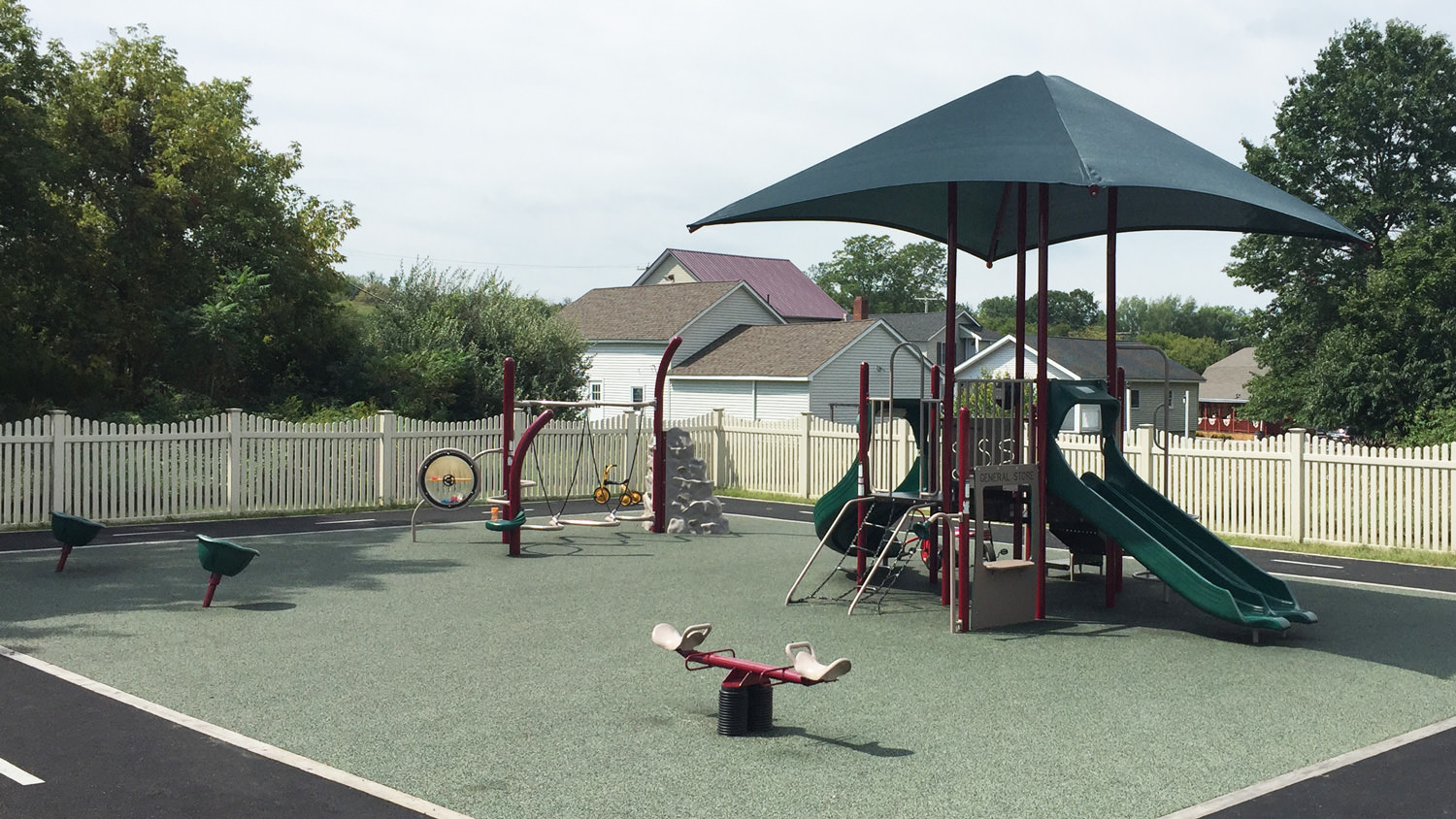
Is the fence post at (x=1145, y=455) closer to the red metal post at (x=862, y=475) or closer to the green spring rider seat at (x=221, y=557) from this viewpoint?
the red metal post at (x=862, y=475)

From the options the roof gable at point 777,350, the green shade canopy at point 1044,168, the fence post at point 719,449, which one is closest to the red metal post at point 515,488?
the green shade canopy at point 1044,168

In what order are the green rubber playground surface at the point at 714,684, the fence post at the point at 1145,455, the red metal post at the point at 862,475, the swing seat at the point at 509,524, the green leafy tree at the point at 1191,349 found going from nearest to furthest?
the green rubber playground surface at the point at 714,684, the red metal post at the point at 862,475, the swing seat at the point at 509,524, the fence post at the point at 1145,455, the green leafy tree at the point at 1191,349

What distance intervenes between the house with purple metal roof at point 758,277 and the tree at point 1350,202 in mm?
25758

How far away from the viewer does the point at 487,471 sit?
2155cm

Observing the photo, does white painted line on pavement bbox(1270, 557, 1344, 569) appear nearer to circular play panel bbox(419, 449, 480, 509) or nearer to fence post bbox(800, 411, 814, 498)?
fence post bbox(800, 411, 814, 498)

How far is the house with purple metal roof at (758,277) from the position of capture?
6219cm

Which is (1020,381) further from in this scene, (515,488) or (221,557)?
(221,557)

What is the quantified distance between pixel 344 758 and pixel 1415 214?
3993 centimetres

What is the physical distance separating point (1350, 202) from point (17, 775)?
4098 cm

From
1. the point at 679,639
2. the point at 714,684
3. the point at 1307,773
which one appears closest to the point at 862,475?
the point at 714,684

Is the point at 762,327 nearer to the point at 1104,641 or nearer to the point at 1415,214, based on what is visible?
the point at 1415,214

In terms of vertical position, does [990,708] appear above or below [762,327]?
below

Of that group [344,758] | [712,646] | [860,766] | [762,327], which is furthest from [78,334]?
[762,327]

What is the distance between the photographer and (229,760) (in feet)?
21.4
